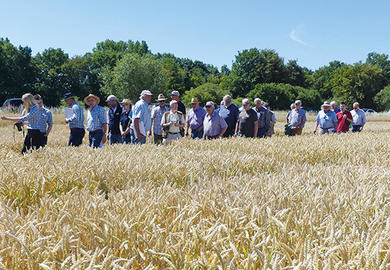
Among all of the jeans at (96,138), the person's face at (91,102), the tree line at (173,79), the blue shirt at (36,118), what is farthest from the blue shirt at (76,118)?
the tree line at (173,79)

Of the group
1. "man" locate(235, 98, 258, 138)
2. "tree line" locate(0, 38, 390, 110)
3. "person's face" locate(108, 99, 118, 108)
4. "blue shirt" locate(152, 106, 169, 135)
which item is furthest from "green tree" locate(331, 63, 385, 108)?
"person's face" locate(108, 99, 118, 108)

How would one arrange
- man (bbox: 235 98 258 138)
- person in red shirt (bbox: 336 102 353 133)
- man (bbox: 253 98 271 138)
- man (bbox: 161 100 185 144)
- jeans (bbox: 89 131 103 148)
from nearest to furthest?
jeans (bbox: 89 131 103 148) → man (bbox: 161 100 185 144) → man (bbox: 235 98 258 138) → man (bbox: 253 98 271 138) → person in red shirt (bbox: 336 102 353 133)

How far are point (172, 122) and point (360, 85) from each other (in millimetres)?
74848

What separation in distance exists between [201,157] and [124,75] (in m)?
64.7

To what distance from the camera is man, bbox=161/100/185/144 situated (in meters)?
7.93

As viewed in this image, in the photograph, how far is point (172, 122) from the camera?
7938 mm

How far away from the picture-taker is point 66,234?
1489mm

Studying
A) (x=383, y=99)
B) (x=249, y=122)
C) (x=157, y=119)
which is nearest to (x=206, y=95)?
(x=383, y=99)

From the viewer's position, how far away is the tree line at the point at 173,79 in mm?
61188

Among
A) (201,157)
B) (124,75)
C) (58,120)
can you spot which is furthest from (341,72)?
(201,157)

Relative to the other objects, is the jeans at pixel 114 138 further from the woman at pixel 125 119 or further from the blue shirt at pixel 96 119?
the blue shirt at pixel 96 119

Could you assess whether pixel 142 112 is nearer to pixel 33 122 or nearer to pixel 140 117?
pixel 140 117

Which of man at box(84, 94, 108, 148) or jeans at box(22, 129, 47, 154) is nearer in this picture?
jeans at box(22, 129, 47, 154)

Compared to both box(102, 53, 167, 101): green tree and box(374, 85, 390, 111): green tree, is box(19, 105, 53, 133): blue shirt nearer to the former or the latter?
box(102, 53, 167, 101): green tree
